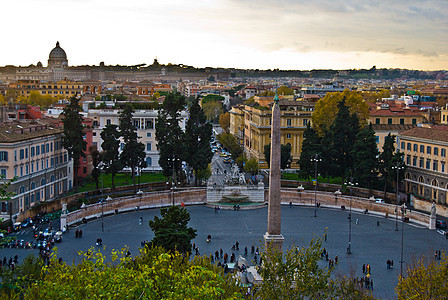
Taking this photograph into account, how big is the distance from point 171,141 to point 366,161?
17.3 metres

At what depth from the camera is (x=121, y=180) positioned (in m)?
60.0

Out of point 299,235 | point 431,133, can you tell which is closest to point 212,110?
point 431,133

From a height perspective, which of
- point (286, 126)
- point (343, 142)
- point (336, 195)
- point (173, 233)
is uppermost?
point (286, 126)

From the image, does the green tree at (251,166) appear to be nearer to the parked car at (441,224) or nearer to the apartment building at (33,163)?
the apartment building at (33,163)

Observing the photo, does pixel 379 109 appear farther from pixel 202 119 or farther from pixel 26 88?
pixel 26 88

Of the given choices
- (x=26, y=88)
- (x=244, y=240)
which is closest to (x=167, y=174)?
(x=244, y=240)

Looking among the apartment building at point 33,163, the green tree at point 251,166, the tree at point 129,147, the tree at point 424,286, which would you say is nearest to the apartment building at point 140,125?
the green tree at point 251,166

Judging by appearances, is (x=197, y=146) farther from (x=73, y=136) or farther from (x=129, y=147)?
(x=73, y=136)

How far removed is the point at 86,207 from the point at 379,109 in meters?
41.0

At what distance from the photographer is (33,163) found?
48.7 meters

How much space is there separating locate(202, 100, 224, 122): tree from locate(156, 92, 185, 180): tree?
72.1 m

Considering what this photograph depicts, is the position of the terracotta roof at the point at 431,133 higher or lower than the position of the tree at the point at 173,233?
higher

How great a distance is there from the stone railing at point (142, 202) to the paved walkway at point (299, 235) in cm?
85

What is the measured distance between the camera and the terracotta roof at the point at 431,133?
53.3 meters
